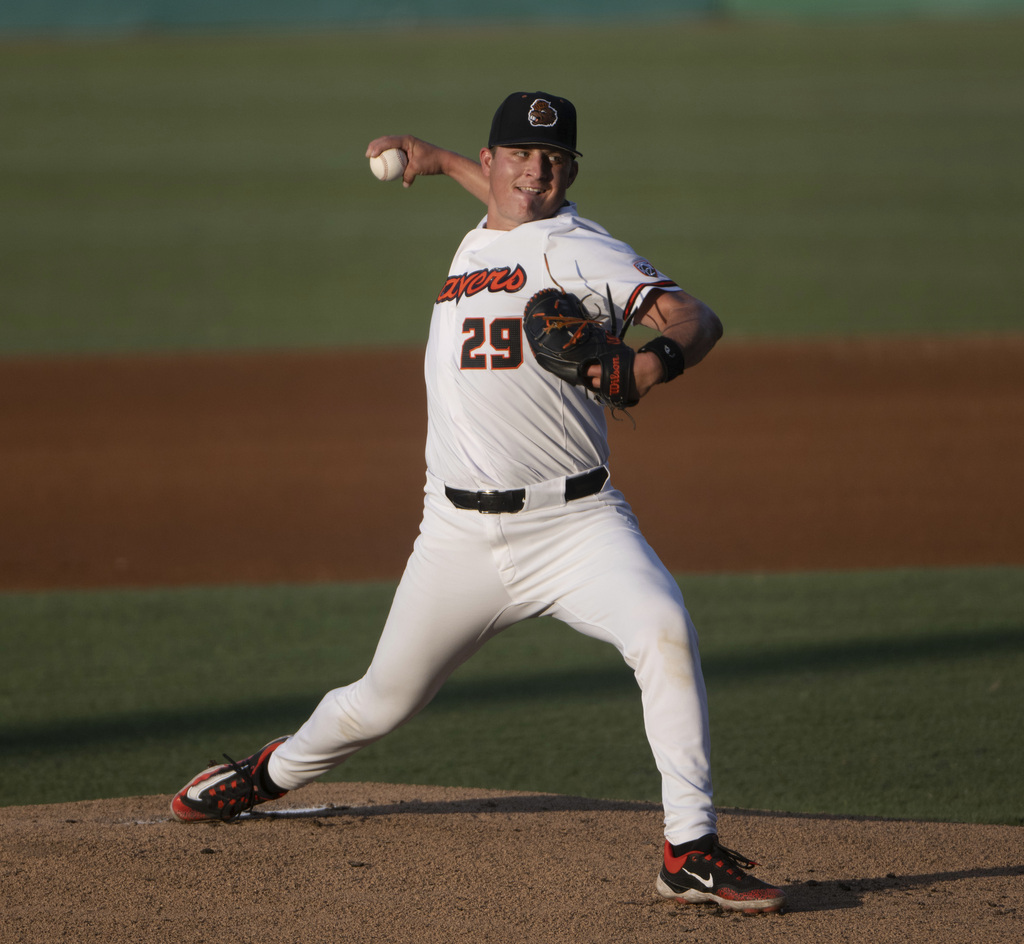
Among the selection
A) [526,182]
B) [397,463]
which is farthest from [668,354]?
[397,463]

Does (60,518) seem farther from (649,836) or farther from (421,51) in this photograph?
(421,51)

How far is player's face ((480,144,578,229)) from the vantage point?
11.6 ft

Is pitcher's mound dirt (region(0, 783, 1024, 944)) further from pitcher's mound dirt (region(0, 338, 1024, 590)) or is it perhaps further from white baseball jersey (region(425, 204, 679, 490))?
pitcher's mound dirt (region(0, 338, 1024, 590))

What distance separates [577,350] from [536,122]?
699 millimetres

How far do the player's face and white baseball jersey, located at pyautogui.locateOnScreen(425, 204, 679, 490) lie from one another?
95 millimetres

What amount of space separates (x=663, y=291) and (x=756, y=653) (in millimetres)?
2754

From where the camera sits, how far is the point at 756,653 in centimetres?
569

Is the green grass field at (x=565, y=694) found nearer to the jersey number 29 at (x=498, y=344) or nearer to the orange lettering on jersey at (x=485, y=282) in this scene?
the jersey number 29 at (x=498, y=344)

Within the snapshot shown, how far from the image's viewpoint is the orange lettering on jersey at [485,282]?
341 cm

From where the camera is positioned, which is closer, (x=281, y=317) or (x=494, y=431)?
(x=494, y=431)

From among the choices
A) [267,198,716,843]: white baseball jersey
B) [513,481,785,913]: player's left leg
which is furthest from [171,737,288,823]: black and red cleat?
[513,481,785,913]: player's left leg

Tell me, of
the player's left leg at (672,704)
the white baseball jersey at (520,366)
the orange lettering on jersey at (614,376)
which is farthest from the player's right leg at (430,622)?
the orange lettering on jersey at (614,376)

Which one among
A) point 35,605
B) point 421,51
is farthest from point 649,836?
point 421,51

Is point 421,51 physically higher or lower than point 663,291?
higher
